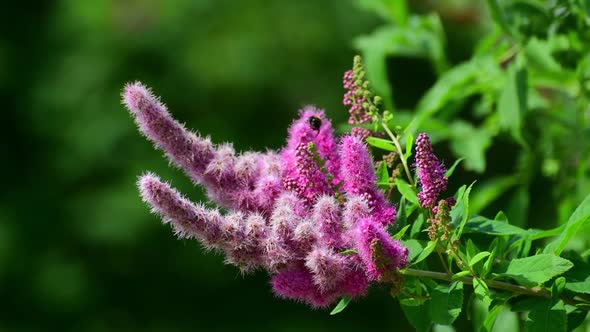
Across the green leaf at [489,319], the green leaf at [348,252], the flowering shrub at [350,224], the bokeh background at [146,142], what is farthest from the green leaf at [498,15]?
the bokeh background at [146,142]

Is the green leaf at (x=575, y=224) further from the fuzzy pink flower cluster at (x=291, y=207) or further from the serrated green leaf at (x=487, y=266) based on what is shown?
the fuzzy pink flower cluster at (x=291, y=207)

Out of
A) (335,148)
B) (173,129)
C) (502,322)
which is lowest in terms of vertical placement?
(502,322)

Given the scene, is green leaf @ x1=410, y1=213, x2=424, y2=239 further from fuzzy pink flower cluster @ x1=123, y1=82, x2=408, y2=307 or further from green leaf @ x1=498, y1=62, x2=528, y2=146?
green leaf @ x1=498, y1=62, x2=528, y2=146

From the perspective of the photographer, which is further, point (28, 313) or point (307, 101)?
point (28, 313)

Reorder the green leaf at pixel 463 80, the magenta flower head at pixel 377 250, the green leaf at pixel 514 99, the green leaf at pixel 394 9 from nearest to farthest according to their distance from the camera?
the magenta flower head at pixel 377 250 → the green leaf at pixel 514 99 → the green leaf at pixel 463 80 → the green leaf at pixel 394 9

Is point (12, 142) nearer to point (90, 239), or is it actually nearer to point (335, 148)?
point (90, 239)

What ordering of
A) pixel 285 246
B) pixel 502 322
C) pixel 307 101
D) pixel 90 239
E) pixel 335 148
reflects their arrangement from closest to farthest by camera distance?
pixel 285 246, pixel 335 148, pixel 502 322, pixel 307 101, pixel 90 239

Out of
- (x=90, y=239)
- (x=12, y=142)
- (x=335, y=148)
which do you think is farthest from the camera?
(x=12, y=142)

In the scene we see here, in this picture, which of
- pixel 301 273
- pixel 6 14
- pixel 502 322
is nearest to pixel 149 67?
pixel 6 14

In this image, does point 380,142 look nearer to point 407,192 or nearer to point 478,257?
point 407,192
